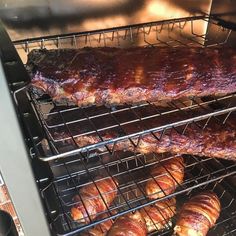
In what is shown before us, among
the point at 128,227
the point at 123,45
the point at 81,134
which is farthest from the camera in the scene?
the point at 123,45

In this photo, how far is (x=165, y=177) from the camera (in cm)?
136

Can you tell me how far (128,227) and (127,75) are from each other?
52 cm

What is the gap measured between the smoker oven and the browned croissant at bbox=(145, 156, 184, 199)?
35 millimetres

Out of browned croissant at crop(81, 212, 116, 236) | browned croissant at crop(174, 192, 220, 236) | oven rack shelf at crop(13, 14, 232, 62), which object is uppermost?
oven rack shelf at crop(13, 14, 232, 62)

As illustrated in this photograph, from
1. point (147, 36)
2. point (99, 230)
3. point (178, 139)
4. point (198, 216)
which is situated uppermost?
point (147, 36)

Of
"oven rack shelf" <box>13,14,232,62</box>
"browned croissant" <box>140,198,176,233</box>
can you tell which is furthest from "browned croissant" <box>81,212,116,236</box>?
"oven rack shelf" <box>13,14,232,62</box>

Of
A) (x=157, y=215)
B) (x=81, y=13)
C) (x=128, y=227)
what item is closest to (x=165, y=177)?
(x=157, y=215)

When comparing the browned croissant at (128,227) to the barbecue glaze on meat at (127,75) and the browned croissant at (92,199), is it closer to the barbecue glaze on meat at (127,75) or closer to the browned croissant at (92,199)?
the browned croissant at (92,199)

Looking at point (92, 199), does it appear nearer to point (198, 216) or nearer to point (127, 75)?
point (198, 216)

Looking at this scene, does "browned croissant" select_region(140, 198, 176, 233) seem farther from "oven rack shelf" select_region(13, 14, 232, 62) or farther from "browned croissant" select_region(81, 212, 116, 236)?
"oven rack shelf" select_region(13, 14, 232, 62)

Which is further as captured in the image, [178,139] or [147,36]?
[147,36]

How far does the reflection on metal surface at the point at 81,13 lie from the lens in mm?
1176

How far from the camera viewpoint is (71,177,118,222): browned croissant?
3.99ft

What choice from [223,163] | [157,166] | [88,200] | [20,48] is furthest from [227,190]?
[20,48]
